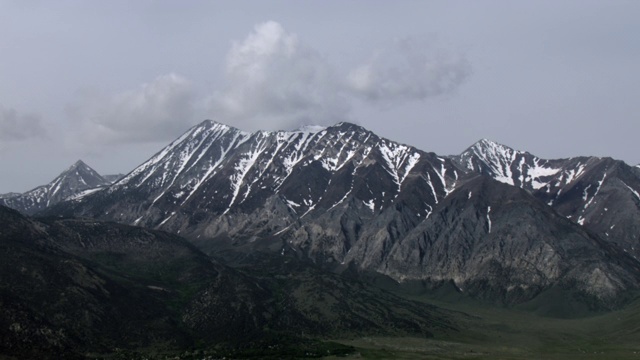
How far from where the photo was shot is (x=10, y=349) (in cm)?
19075

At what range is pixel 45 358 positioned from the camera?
197 m

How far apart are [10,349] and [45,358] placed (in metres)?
10.4
